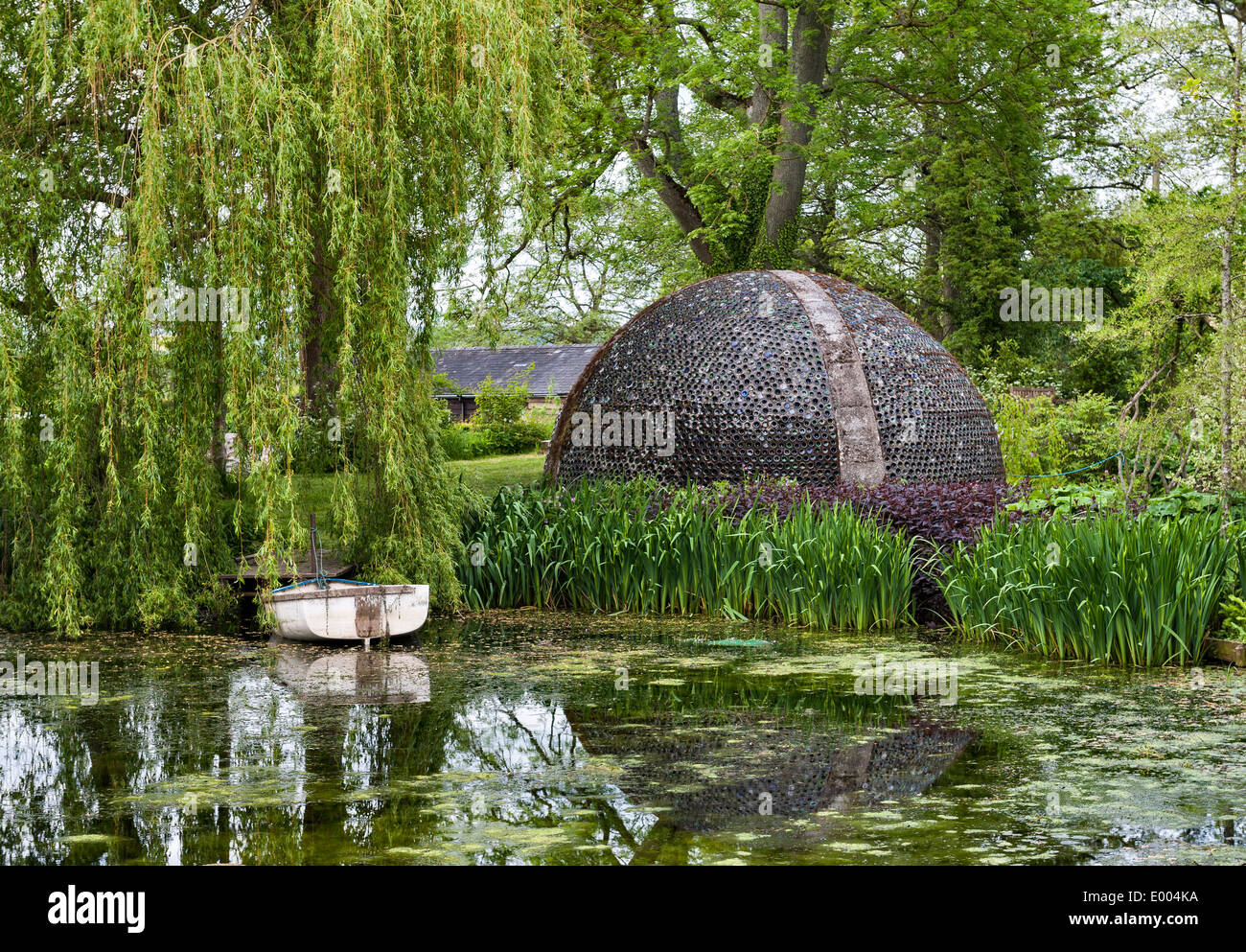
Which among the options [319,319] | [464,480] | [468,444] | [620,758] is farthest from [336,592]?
[468,444]

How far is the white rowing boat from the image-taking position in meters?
8.88

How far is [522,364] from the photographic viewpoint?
42062 mm

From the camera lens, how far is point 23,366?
923cm

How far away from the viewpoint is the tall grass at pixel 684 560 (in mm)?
9328

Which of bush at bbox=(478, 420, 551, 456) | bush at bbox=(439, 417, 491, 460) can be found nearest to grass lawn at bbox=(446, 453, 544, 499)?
bush at bbox=(439, 417, 491, 460)

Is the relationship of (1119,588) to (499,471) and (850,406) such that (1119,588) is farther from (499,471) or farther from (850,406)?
(499,471)

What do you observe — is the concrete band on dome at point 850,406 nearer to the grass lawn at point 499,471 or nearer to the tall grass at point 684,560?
the tall grass at point 684,560

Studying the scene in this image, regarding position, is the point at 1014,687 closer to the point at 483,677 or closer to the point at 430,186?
the point at 483,677

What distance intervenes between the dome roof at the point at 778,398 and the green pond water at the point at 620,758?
10.3 feet

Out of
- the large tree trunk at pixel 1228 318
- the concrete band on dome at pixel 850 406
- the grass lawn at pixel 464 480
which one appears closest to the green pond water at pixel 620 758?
the grass lawn at pixel 464 480

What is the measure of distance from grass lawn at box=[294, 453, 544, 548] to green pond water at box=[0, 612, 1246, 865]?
2135 millimetres

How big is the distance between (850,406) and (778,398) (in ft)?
2.20
